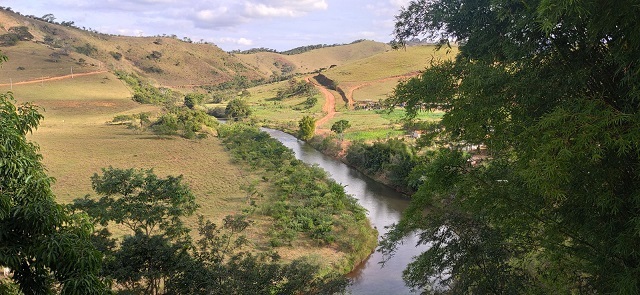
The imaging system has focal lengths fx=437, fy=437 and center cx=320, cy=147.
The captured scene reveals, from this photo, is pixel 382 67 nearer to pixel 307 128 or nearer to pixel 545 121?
pixel 307 128

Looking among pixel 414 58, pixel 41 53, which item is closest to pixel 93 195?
pixel 41 53

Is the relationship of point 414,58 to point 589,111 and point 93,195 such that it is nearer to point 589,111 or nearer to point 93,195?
point 93,195

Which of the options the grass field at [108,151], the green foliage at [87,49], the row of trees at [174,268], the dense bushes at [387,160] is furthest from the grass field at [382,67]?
the row of trees at [174,268]

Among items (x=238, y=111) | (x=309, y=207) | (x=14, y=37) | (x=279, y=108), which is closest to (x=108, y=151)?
(x=309, y=207)

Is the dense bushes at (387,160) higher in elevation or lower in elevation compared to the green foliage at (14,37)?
lower

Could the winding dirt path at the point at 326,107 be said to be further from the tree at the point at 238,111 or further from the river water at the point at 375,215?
the tree at the point at 238,111

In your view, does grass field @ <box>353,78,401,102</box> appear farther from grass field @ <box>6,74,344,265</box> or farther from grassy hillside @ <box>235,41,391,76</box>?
grassy hillside @ <box>235,41,391,76</box>

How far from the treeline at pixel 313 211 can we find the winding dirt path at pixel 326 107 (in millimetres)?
19268

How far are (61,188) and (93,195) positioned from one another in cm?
264

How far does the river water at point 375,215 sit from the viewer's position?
17.0m

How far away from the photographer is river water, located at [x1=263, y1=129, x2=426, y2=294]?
1705 centimetres

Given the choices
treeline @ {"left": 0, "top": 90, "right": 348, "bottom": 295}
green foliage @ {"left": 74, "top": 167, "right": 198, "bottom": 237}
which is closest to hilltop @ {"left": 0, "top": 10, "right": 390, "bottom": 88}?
green foliage @ {"left": 74, "top": 167, "right": 198, "bottom": 237}

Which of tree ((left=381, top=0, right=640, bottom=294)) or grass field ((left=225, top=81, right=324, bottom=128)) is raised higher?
tree ((left=381, top=0, right=640, bottom=294))

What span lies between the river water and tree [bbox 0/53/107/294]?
34.6ft
